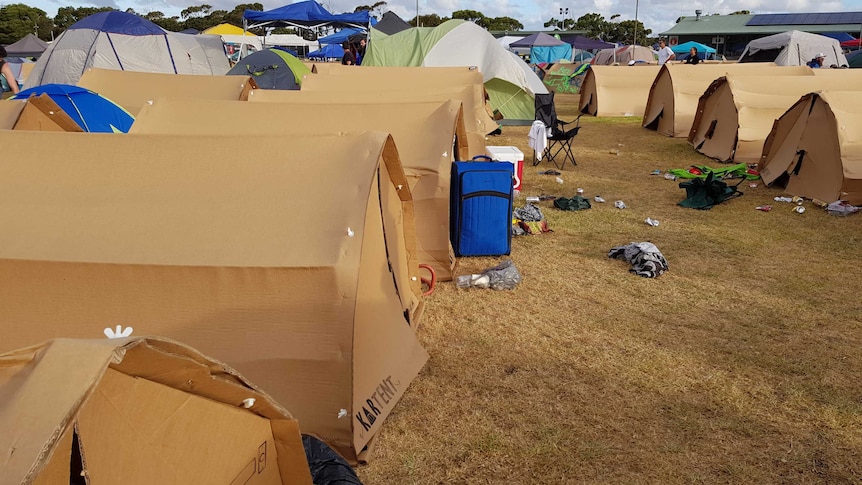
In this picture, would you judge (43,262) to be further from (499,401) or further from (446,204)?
(446,204)

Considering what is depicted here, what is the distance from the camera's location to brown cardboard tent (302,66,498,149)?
9023 millimetres

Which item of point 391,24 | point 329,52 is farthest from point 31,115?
point 329,52

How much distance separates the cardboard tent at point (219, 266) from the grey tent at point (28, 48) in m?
37.9

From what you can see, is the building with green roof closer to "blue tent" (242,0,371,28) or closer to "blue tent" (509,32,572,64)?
"blue tent" (509,32,572,64)

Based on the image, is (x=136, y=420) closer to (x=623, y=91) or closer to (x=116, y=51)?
(x=116, y=51)

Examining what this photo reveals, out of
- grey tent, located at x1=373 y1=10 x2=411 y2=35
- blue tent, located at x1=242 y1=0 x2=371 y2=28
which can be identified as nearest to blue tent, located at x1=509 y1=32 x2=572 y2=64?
blue tent, located at x1=242 y1=0 x2=371 y2=28

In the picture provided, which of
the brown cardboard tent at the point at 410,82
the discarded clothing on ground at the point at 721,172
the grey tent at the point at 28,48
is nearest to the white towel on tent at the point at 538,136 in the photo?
the brown cardboard tent at the point at 410,82

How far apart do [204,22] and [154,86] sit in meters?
66.6

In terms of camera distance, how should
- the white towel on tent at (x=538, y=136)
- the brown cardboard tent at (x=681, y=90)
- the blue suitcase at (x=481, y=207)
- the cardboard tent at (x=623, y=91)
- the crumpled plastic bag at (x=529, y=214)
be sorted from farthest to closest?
the cardboard tent at (x=623, y=91) < the brown cardboard tent at (x=681, y=90) < the white towel on tent at (x=538, y=136) < the crumpled plastic bag at (x=529, y=214) < the blue suitcase at (x=481, y=207)

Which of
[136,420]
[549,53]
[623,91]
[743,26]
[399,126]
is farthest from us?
[743,26]

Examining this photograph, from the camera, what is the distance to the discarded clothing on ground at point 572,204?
7.75 meters

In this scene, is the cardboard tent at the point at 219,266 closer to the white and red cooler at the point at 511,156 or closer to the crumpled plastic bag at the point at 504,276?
the crumpled plastic bag at the point at 504,276

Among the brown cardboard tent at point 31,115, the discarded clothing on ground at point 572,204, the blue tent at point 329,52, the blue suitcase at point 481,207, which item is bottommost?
the discarded clothing on ground at point 572,204

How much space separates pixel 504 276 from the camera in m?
5.26
